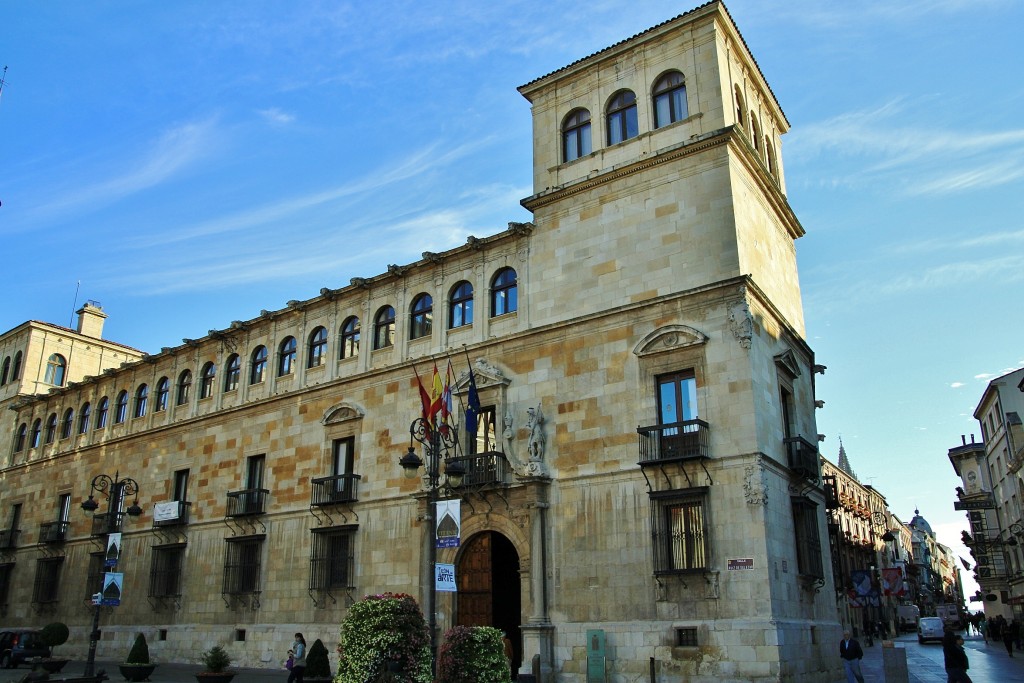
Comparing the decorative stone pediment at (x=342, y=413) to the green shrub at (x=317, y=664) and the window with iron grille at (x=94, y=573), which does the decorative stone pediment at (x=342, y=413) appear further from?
the window with iron grille at (x=94, y=573)

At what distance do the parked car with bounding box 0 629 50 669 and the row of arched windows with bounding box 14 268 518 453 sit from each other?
11.4m

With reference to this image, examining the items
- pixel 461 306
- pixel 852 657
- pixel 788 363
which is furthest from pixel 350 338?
pixel 852 657

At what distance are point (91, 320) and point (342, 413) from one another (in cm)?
3174

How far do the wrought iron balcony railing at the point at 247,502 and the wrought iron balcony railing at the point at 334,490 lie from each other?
110 inches

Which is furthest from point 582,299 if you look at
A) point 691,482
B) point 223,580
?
point 223,580

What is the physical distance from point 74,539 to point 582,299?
30711 millimetres

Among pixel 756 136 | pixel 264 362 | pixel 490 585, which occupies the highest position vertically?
pixel 756 136

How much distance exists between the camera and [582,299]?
86.0 ft

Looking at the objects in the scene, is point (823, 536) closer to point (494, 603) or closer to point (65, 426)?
point (494, 603)

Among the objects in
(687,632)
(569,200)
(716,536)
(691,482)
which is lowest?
(687,632)

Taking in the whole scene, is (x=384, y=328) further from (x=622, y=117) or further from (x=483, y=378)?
(x=622, y=117)

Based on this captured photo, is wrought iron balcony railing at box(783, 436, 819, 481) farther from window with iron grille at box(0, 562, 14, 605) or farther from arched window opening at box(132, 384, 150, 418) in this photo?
window with iron grille at box(0, 562, 14, 605)

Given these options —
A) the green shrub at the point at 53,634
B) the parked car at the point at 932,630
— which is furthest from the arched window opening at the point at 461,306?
the parked car at the point at 932,630

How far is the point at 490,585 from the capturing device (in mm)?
26203
